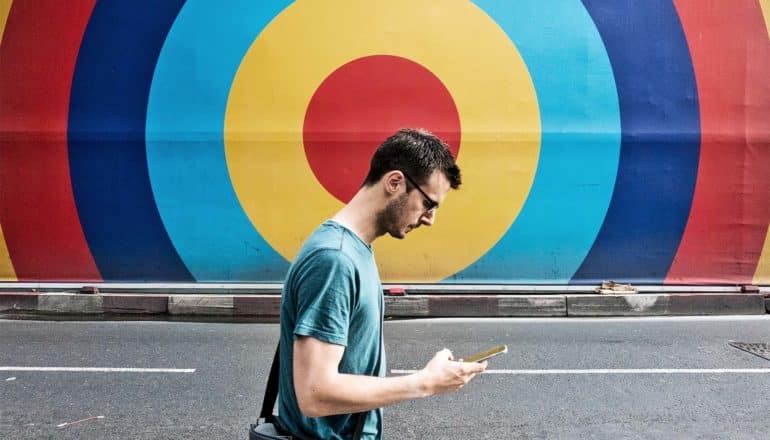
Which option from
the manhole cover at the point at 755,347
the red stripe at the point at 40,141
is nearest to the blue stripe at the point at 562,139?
the manhole cover at the point at 755,347

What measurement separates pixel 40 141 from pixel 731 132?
8.75 m

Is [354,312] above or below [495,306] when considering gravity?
above

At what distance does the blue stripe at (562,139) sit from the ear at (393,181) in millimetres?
7377

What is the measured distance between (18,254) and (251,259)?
307 centimetres

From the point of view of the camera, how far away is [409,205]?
2.06 metres

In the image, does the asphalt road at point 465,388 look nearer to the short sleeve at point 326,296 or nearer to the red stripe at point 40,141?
the red stripe at point 40,141

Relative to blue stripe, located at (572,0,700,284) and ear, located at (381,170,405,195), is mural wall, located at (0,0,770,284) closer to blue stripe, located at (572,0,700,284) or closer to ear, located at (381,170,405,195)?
blue stripe, located at (572,0,700,284)

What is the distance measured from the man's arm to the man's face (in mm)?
404

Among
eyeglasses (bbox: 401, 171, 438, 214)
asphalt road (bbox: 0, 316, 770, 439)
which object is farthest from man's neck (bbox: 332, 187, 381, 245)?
asphalt road (bbox: 0, 316, 770, 439)

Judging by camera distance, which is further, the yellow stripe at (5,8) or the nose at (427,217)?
the yellow stripe at (5,8)

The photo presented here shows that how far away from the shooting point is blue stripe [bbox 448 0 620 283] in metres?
9.19

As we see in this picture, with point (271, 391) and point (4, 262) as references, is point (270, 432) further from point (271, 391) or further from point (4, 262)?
point (4, 262)

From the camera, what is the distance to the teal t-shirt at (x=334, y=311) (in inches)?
71.2

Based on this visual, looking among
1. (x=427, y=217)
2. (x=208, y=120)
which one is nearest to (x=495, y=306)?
(x=208, y=120)
